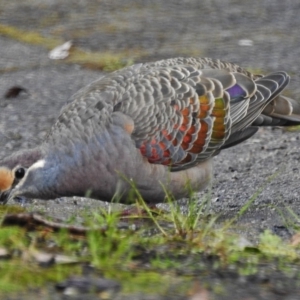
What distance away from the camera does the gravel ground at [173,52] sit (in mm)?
6176

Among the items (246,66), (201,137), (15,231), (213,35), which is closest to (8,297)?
(15,231)

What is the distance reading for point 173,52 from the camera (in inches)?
360

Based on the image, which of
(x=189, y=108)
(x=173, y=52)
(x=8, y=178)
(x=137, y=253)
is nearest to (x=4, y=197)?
(x=8, y=178)

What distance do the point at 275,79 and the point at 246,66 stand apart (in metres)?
2.62

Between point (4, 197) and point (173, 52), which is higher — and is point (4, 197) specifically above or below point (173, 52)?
above

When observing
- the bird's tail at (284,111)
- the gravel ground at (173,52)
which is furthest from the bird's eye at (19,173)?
the bird's tail at (284,111)

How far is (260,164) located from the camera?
6.69 meters

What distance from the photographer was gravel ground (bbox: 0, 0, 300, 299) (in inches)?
243

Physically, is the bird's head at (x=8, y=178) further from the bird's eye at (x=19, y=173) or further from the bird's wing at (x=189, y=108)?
the bird's wing at (x=189, y=108)

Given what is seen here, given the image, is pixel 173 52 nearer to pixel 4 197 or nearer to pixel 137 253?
pixel 4 197

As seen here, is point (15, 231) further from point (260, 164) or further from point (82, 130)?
point (260, 164)

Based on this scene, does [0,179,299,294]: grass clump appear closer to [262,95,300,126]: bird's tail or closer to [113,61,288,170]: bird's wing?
[113,61,288,170]: bird's wing

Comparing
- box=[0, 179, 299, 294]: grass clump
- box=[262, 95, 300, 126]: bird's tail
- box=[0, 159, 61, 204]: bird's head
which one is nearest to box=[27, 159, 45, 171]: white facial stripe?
box=[0, 159, 61, 204]: bird's head

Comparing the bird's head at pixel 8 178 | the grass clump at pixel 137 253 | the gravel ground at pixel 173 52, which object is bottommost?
the gravel ground at pixel 173 52
